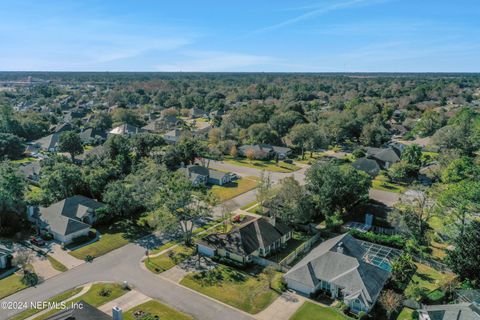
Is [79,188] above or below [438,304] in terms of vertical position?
above

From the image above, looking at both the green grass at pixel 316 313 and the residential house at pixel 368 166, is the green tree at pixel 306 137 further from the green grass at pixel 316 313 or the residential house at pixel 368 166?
the green grass at pixel 316 313

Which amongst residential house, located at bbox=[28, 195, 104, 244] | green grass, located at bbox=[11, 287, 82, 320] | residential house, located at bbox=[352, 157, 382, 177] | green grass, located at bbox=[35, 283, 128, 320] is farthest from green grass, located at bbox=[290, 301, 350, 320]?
residential house, located at bbox=[352, 157, 382, 177]

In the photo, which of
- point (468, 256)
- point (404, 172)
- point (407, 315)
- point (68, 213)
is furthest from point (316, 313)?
point (404, 172)

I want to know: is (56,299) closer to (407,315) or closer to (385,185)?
(407,315)

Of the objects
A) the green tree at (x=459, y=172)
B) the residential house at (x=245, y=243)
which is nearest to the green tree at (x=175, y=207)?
the residential house at (x=245, y=243)

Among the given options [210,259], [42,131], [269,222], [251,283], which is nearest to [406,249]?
[269,222]

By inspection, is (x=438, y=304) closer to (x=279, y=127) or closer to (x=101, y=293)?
(x=101, y=293)

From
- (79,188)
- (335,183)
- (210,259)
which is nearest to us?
(210,259)

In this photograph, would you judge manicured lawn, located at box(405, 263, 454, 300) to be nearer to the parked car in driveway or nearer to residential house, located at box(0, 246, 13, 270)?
the parked car in driveway

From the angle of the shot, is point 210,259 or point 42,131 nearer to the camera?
point 210,259
